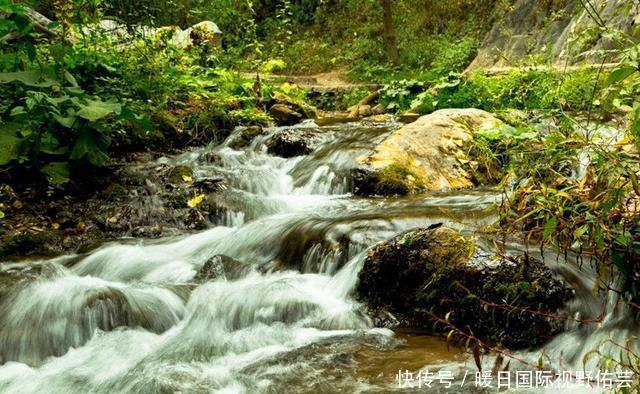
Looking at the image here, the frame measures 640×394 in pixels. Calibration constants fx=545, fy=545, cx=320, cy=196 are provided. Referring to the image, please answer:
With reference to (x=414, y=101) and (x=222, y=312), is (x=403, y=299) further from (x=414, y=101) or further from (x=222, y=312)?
(x=414, y=101)

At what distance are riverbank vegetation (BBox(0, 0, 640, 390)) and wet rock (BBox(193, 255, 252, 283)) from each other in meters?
1.67

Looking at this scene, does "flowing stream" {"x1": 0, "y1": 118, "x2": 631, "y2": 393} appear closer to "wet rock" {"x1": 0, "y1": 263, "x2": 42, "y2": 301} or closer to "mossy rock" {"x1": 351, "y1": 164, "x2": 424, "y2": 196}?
"wet rock" {"x1": 0, "y1": 263, "x2": 42, "y2": 301}

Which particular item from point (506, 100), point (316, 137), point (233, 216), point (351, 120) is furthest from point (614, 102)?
point (351, 120)

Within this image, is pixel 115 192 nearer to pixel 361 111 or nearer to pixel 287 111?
pixel 287 111

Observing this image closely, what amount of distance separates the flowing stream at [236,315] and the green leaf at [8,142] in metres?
1.11

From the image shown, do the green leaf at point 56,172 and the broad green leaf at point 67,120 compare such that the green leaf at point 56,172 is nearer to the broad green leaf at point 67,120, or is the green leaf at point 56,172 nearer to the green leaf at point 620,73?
the broad green leaf at point 67,120

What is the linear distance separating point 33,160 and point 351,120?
6.23 metres

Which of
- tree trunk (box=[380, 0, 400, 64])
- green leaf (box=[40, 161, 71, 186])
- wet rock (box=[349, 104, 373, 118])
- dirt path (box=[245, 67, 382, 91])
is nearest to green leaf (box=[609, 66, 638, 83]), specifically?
green leaf (box=[40, 161, 71, 186])

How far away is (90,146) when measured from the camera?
5.98 m

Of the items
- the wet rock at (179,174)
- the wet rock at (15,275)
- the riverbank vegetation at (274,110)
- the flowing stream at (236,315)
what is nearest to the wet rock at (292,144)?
the riverbank vegetation at (274,110)

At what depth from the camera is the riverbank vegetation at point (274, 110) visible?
8.70 ft

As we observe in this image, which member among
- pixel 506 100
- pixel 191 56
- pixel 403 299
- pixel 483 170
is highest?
pixel 191 56

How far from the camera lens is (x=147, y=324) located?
4.03 m

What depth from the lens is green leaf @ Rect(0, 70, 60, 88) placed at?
5469 millimetres
